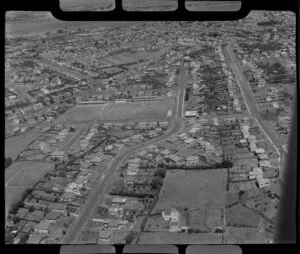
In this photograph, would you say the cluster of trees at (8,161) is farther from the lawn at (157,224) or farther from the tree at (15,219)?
the lawn at (157,224)

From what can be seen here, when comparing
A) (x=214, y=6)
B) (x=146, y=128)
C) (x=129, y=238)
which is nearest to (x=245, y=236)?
(x=129, y=238)

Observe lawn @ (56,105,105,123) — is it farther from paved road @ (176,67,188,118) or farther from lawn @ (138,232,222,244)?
lawn @ (138,232,222,244)

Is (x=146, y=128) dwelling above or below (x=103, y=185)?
above

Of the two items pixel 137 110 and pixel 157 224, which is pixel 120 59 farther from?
pixel 157 224

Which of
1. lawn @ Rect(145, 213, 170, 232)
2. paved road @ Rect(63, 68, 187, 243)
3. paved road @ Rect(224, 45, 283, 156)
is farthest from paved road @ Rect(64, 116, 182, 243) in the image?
paved road @ Rect(224, 45, 283, 156)

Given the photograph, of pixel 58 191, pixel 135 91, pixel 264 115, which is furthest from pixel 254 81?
pixel 58 191

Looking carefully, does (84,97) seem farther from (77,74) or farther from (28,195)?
(28,195)
